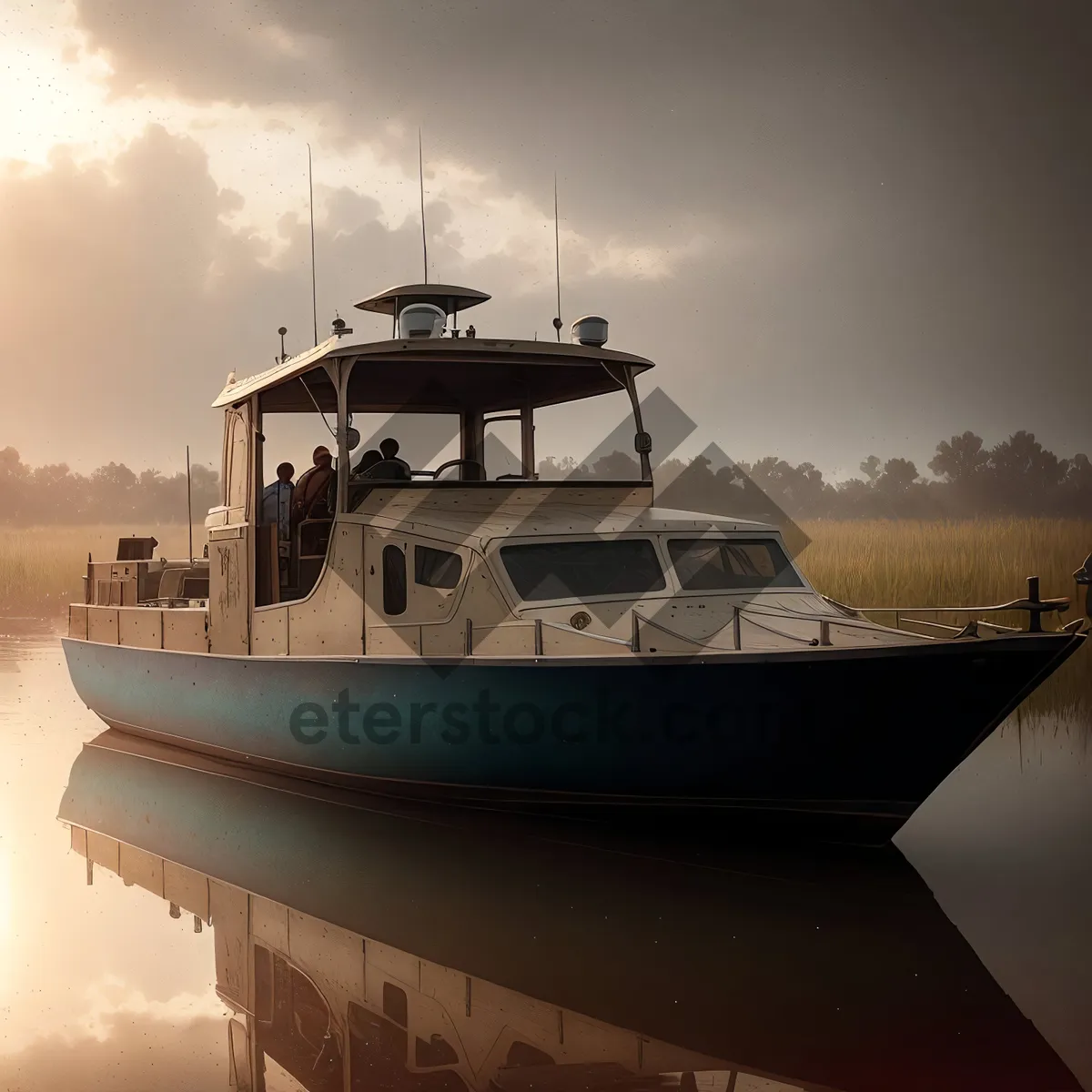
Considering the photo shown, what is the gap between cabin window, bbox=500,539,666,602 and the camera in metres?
8.73

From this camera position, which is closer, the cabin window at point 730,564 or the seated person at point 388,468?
the cabin window at point 730,564

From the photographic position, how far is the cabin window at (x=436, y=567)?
8914mm

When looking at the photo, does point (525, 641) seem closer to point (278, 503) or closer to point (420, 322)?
point (420, 322)

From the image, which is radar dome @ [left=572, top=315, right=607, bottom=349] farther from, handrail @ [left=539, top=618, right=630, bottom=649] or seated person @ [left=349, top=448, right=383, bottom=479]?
handrail @ [left=539, top=618, right=630, bottom=649]

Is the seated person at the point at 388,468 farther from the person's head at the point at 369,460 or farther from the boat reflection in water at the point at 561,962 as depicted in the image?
the boat reflection in water at the point at 561,962

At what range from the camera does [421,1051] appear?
17.1 ft

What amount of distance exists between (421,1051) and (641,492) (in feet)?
19.1

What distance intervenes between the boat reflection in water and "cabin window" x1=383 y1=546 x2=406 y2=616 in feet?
4.72

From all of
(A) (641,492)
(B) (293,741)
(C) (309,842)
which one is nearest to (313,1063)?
→ (C) (309,842)

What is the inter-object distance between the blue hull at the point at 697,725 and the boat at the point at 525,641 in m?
0.02

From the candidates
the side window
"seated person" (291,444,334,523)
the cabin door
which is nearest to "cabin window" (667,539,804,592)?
"seated person" (291,444,334,523)

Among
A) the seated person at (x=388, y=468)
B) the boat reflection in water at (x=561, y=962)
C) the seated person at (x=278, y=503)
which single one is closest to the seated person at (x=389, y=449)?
the seated person at (x=388, y=468)

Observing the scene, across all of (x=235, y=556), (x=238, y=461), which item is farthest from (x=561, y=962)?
(x=238, y=461)

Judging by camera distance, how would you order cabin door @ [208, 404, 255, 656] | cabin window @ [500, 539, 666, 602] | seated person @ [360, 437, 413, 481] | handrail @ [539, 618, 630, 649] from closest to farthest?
handrail @ [539, 618, 630, 649] → cabin window @ [500, 539, 666, 602] → seated person @ [360, 437, 413, 481] → cabin door @ [208, 404, 255, 656]
